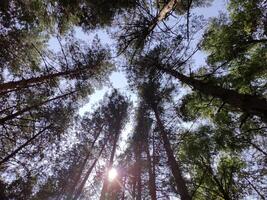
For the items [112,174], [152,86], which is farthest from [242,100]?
[112,174]

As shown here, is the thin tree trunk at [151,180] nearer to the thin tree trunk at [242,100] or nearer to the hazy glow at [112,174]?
the hazy glow at [112,174]

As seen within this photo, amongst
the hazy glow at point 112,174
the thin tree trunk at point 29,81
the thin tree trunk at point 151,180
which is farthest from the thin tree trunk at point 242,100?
the hazy glow at point 112,174

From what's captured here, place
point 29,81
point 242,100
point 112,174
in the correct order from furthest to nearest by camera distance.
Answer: point 112,174, point 29,81, point 242,100

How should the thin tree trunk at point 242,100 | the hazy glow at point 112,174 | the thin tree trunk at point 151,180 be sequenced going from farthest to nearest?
1. the hazy glow at point 112,174
2. the thin tree trunk at point 151,180
3. the thin tree trunk at point 242,100

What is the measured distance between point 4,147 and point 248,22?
11.3 meters

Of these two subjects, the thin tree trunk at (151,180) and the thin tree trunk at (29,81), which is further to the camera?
the thin tree trunk at (151,180)

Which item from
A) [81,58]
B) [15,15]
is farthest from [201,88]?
[15,15]

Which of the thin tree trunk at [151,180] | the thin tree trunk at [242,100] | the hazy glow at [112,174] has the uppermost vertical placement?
the hazy glow at [112,174]

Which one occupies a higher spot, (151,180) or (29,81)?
(29,81)

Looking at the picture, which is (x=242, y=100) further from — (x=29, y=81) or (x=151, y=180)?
(x=151, y=180)

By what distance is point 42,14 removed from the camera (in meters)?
9.94

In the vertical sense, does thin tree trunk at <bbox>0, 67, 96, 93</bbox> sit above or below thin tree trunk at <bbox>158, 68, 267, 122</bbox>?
above

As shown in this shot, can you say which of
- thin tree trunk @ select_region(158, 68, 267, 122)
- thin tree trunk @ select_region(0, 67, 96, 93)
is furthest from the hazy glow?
thin tree trunk @ select_region(158, 68, 267, 122)

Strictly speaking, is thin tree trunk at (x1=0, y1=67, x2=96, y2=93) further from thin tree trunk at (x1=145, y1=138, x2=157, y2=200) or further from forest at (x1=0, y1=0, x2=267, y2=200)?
thin tree trunk at (x1=145, y1=138, x2=157, y2=200)
